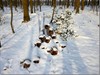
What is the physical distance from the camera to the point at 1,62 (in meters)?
7.72

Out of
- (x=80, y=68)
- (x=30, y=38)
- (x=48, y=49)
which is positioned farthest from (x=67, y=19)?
(x=80, y=68)

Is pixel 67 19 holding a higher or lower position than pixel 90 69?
higher

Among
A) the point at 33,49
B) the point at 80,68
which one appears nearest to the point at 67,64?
the point at 80,68

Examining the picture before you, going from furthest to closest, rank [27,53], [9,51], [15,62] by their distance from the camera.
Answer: [9,51]
[27,53]
[15,62]

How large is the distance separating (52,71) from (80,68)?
44.6 inches

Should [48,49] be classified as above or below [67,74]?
above

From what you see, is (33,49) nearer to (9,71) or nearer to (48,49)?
(48,49)

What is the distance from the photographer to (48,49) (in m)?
8.55

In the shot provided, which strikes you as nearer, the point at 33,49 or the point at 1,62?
the point at 1,62

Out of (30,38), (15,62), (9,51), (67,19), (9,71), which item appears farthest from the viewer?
(67,19)

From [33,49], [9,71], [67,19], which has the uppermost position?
[67,19]

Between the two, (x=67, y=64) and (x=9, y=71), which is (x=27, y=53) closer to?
(x=9, y=71)

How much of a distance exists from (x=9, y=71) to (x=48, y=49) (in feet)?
7.53

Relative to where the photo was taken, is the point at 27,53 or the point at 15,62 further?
the point at 27,53
